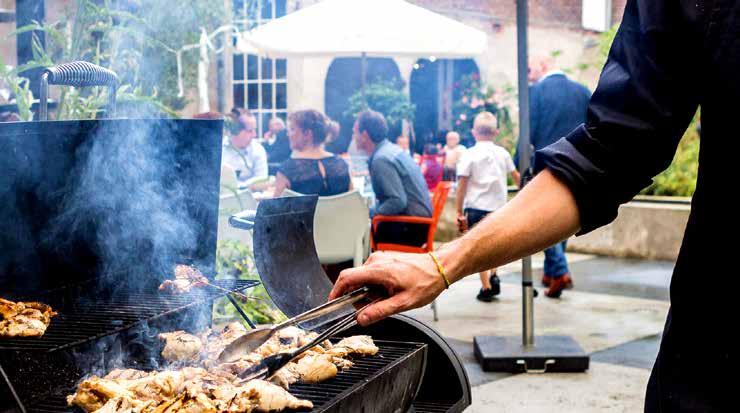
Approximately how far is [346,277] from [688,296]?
762 millimetres

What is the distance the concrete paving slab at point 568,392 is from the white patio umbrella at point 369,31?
4.48 meters

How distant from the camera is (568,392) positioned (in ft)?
19.1

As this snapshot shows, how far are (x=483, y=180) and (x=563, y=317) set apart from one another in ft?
4.99

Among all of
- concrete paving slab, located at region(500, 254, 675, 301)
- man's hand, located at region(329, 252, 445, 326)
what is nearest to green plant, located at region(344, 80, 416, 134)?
concrete paving slab, located at region(500, 254, 675, 301)

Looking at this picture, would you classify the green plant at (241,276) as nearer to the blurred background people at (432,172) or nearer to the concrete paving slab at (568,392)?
the concrete paving slab at (568,392)

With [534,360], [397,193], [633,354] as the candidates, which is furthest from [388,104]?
[534,360]

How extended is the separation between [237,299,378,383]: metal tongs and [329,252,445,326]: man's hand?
0.19 ft

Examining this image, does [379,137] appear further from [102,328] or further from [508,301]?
[102,328]

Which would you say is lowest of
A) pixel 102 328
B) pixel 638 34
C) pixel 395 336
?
pixel 395 336

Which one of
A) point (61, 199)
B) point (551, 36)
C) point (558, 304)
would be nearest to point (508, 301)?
point (558, 304)

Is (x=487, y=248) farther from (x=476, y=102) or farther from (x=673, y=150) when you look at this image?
(x=476, y=102)

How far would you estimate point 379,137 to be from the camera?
8.21 m

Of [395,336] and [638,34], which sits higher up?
[638,34]

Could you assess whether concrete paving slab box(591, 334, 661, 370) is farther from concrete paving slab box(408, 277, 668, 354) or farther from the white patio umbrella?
the white patio umbrella
